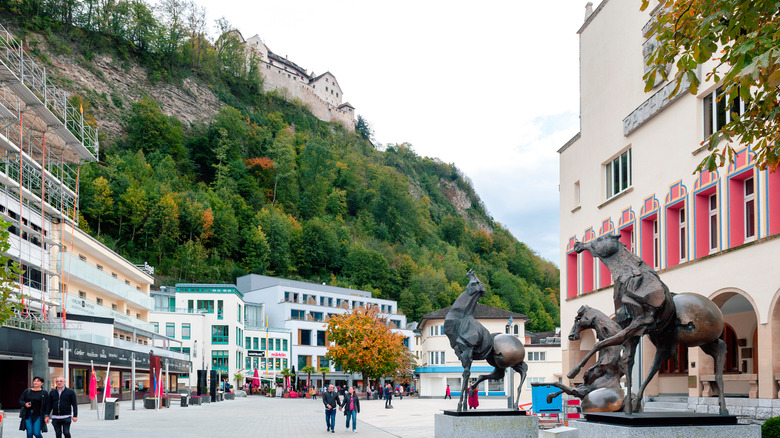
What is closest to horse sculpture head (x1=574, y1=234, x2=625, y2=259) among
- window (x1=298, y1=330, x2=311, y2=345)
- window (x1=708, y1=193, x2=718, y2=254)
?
window (x1=708, y1=193, x2=718, y2=254)

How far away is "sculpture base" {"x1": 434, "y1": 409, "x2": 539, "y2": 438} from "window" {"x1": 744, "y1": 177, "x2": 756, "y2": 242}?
351 inches

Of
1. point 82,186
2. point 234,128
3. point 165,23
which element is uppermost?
point 165,23

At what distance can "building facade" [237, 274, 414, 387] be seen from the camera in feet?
295

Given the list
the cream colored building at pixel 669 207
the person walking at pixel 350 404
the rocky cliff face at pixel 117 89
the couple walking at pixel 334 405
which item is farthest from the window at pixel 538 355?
the rocky cliff face at pixel 117 89

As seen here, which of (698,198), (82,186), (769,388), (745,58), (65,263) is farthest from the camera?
(82,186)

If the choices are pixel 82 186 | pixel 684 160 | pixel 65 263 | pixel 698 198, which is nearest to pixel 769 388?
pixel 698 198

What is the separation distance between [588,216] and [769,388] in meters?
15.4

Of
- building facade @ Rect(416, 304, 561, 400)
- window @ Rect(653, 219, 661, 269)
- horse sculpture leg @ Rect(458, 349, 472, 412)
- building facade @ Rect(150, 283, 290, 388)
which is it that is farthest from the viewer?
building facade @ Rect(416, 304, 561, 400)

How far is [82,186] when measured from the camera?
9381 cm

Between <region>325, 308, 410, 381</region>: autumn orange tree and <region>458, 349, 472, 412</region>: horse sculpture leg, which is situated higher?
<region>458, 349, 472, 412</region>: horse sculpture leg

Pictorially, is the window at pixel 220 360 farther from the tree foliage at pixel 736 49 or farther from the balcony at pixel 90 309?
the tree foliage at pixel 736 49

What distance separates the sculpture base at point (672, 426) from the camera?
329 inches

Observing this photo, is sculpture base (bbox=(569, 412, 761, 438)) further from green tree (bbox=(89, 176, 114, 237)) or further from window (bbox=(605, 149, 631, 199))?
green tree (bbox=(89, 176, 114, 237))

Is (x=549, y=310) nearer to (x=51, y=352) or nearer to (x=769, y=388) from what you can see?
(x=51, y=352)
